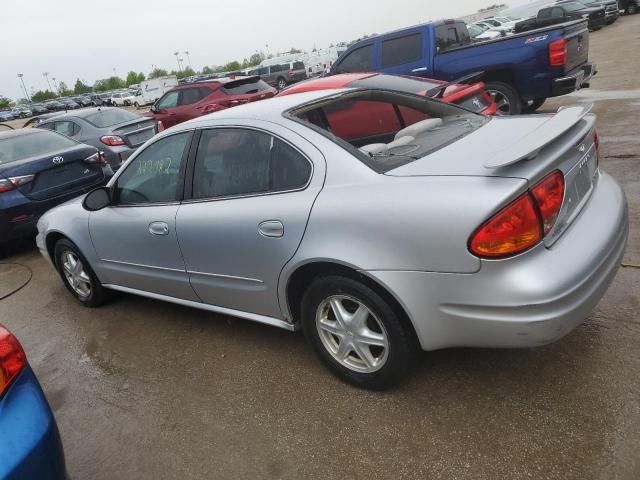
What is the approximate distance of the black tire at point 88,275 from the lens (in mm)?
4203

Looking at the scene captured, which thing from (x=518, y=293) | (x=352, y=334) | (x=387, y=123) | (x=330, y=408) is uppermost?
(x=387, y=123)

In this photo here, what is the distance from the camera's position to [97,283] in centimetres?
423

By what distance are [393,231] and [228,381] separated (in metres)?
1.50

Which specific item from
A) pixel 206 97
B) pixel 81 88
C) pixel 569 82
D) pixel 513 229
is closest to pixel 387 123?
pixel 513 229

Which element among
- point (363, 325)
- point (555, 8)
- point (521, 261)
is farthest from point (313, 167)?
point (555, 8)

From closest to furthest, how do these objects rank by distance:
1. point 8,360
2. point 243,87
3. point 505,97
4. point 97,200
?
1. point 8,360
2. point 97,200
3. point 505,97
4. point 243,87

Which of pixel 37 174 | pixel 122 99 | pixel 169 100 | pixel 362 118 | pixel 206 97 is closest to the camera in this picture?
pixel 362 118

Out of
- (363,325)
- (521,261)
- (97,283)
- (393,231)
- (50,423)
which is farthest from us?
(97,283)

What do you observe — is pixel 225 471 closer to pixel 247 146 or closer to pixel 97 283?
pixel 247 146

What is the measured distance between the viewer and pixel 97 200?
3.69m

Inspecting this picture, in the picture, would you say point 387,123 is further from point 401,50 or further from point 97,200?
point 401,50

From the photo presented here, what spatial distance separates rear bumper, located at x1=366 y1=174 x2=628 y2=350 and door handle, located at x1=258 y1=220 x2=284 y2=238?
604mm

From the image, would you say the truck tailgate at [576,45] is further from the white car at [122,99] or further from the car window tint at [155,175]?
the white car at [122,99]

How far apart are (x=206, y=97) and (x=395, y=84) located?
7.62m
